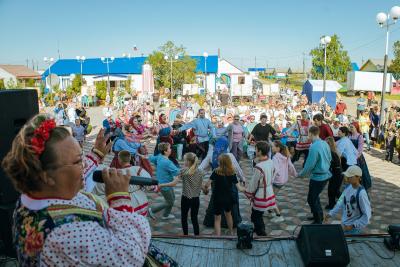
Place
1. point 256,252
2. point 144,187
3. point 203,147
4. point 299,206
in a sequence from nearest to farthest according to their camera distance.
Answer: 1. point 256,252
2. point 144,187
3. point 299,206
4. point 203,147

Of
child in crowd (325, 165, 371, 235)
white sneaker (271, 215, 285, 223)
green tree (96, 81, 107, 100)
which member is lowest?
white sneaker (271, 215, 285, 223)

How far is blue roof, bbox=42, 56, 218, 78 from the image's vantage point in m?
49.0

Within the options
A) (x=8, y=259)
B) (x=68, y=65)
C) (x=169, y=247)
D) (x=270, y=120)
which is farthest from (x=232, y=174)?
(x=68, y=65)

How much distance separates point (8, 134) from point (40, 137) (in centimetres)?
269

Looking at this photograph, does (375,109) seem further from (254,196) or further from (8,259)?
(8,259)

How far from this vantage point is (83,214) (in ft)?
5.37

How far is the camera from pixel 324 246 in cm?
414

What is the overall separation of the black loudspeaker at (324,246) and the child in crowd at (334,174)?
11.4ft

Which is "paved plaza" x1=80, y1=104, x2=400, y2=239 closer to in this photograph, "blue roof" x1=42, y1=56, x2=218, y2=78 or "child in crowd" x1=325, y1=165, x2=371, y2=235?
"child in crowd" x1=325, y1=165, x2=371, y2=235

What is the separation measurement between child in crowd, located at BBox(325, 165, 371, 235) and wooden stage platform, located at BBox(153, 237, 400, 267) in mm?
206

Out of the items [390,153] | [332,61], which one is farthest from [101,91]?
[390,153]

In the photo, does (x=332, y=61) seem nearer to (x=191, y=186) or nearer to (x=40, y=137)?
(x=191, y=186)

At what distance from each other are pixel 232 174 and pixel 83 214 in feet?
14.2

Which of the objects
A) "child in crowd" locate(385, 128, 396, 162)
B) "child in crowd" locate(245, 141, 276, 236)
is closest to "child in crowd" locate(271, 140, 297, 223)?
"child in crowd" locate(245, 141, 276, 236)
